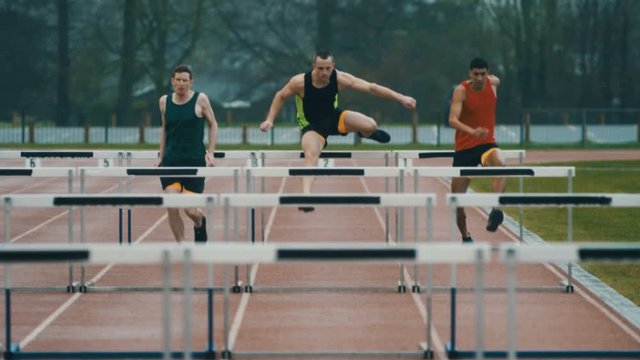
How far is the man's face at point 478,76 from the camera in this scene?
1365 centimetres

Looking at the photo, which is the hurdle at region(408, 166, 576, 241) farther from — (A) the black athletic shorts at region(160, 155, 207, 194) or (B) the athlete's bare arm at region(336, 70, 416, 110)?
(A) the black athletic shorts at region(160, 155, 207, 194)

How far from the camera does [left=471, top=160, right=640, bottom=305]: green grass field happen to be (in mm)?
13219

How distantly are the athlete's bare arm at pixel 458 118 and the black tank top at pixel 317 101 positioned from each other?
116cm

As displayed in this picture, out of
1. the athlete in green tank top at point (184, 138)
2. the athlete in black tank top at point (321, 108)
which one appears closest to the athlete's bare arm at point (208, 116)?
the athlete in green tank top at point (184, 138)

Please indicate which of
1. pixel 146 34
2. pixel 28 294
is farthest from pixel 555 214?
pixel 146 34

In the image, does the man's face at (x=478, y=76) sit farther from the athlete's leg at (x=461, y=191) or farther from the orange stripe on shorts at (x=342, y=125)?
the orange stripe on shorts at (x=342, y=125)

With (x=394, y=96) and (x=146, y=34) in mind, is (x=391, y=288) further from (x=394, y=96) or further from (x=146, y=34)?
(x=146, y=34)

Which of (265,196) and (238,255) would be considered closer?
(238,255)

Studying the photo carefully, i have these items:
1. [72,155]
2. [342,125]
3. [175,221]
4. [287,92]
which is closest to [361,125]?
[342,125]

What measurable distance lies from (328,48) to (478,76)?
154 feet

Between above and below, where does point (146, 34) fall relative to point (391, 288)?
above

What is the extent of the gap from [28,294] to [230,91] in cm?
6091

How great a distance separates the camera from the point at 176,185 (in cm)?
1268

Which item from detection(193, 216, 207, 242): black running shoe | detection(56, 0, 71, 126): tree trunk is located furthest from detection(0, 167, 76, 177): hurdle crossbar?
detection(56, 0, 71, 126): tree trunk
